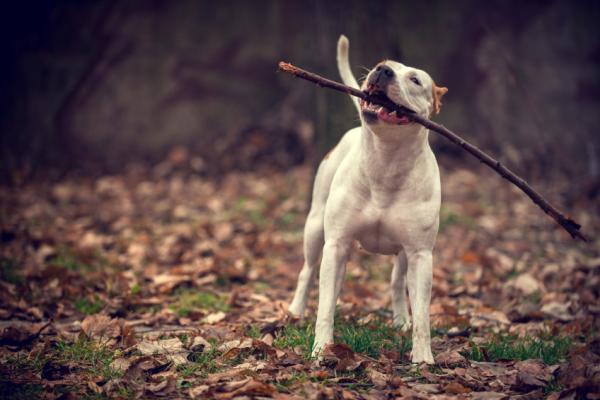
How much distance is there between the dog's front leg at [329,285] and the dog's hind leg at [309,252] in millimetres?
486

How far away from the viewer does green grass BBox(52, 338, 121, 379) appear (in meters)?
3.12

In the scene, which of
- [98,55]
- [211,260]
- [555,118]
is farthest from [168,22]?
[555,118]

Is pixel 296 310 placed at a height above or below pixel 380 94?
below

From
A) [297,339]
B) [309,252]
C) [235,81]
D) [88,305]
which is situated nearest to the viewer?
[297,339]

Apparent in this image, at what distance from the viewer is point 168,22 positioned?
30.9 ft

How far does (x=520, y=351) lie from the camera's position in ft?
11.5

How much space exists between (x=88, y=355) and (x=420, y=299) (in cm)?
167

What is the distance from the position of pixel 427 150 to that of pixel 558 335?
1428mm

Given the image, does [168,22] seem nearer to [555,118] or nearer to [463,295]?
[555,118]

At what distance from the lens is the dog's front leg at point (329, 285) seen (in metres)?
3.41

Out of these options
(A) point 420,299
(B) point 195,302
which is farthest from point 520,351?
(B) point 195,302

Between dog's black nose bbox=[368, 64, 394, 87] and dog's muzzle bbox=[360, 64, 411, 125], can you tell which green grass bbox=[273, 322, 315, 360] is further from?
dog's black nose bbox=[368, 64, 394, 87]

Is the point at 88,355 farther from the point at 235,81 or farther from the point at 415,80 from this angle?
the point at 235,81

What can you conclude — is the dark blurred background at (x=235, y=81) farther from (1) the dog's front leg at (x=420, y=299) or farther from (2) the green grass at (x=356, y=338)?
(1) the dog's front leg at (x=420, y=299)
